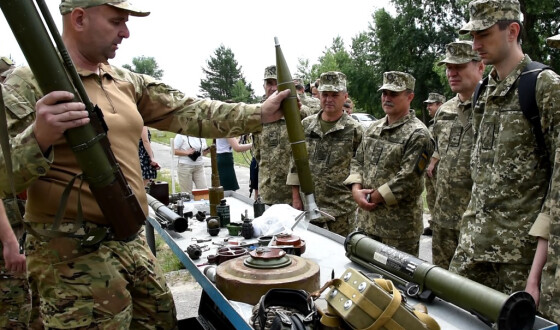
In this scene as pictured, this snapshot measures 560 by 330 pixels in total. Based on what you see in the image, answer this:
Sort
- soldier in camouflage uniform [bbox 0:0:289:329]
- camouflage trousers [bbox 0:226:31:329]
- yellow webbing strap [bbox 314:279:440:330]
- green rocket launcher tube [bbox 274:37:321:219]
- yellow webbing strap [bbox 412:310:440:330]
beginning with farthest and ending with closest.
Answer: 1. camouflage trousers [bbox 0:226:31:329]
2. green rocket launcher tube [bbox 274:37:321:219]
3. soldier in camouflage uniform [bbox 0:0:289:329]
4. yellow webbing strap [bbox 412:310:440:330]
5. yellow webbing strap [bbox 314:279:440:330]

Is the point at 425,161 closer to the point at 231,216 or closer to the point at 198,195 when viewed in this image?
the point at 231,216

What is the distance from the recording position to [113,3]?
89.1 inches

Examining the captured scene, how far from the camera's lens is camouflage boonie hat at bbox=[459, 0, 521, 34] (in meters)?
2.69

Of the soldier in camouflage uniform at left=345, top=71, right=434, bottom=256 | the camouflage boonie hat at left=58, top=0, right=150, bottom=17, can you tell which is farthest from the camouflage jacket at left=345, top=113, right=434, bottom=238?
the camouflage boonie hat at left=58, top=0, right=150, bottom=17

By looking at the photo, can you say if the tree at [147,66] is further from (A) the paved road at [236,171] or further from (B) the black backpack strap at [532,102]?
(B) the black backpack strap at [532,102]

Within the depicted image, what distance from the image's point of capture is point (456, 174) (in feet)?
12.9

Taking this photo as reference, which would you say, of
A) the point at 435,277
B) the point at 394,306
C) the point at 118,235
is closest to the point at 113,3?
the point at 118,235

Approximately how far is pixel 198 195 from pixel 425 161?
104 inches

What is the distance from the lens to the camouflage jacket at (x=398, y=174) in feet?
12.6

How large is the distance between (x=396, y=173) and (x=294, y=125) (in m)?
1.36

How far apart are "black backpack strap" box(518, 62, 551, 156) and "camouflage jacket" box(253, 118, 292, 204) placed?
3.17 m

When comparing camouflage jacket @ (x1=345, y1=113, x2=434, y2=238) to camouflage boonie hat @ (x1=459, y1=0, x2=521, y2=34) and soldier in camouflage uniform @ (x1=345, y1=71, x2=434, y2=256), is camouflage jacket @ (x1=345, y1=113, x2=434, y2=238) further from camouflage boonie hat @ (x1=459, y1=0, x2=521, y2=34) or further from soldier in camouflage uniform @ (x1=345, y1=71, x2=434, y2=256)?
camouflage boonie hat @ (x1=459, y1=0, x2=521, y2=34)

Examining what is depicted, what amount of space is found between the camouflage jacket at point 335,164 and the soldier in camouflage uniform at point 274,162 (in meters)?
0.78

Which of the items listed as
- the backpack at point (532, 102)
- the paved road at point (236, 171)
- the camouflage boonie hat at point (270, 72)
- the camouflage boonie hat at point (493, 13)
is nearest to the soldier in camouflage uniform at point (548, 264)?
the backpack at point (532, 102)
